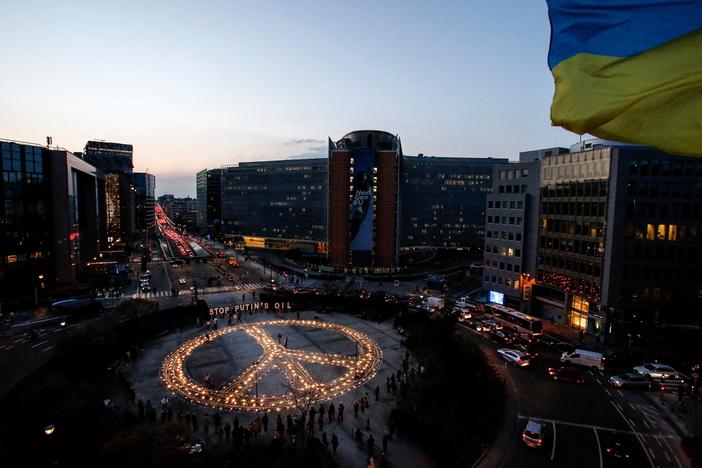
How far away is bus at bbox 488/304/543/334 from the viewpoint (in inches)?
2028

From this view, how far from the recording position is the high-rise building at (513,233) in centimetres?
6322

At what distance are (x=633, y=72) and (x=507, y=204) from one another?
64148mm

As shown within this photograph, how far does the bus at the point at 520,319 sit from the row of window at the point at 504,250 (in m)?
10.7

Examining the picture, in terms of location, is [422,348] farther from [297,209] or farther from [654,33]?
→ [297,209]

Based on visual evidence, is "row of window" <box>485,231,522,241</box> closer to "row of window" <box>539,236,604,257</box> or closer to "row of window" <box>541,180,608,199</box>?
"row of window" <box>539,236,604,257</box>

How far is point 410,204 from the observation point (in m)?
144

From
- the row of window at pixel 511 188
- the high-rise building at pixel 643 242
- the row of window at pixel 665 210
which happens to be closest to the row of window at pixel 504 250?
the row of window at pixel 511 188

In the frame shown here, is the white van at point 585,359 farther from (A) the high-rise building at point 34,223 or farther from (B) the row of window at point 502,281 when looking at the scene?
(A) the high-rise building at point 34,223

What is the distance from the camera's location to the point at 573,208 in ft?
184

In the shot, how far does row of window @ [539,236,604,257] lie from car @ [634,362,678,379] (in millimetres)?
16669

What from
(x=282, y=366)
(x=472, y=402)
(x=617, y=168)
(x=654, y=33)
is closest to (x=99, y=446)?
(x=282, y=366)

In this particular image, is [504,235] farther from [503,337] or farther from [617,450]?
[617,450]

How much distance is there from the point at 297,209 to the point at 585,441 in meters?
128

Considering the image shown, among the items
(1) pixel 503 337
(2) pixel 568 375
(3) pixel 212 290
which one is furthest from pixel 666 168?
(3) pixel 212 290
